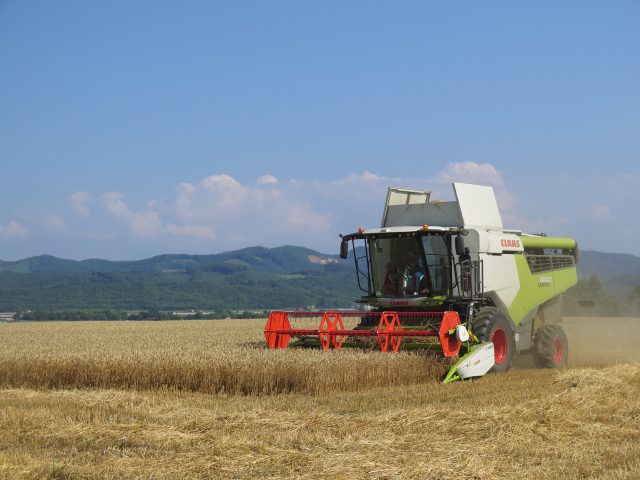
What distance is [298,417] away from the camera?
7883mm

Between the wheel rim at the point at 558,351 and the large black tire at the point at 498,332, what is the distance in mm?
1492

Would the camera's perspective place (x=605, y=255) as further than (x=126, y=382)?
Yes

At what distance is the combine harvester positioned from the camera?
1214cm

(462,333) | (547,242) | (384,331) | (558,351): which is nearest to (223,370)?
(384,331)

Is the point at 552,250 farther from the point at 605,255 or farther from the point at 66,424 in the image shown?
the point at 605,255

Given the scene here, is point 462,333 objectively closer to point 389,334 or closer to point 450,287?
point 389,334

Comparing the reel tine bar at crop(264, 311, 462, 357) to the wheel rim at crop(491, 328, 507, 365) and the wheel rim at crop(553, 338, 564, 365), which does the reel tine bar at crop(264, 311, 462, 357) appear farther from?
the wheel rim at crop(553, 338, 564, 365)

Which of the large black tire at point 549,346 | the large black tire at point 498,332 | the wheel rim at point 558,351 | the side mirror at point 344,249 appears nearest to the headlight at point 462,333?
the large black tire at point 498,332

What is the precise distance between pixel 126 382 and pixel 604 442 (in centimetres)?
640

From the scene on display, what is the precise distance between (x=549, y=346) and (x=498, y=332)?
5.64ft

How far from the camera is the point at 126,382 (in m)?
11.0

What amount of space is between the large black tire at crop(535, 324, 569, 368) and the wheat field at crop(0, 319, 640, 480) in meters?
1.20

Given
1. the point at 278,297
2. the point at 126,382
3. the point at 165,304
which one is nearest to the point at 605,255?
the point at 278,297

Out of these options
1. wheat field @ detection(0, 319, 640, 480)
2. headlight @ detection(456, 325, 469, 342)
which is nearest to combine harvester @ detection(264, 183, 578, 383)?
headlight @ detection(456, 325, 469, 342)
